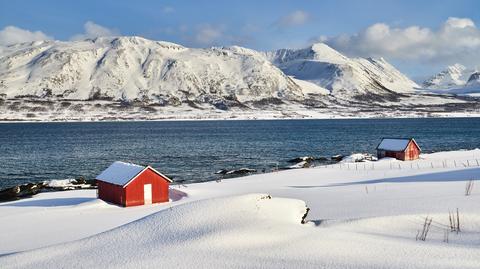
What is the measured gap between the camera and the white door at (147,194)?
36.8 metres

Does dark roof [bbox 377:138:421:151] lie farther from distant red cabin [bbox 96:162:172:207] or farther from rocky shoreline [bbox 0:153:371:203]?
distant red cabin [bbox 96:162:172:207]

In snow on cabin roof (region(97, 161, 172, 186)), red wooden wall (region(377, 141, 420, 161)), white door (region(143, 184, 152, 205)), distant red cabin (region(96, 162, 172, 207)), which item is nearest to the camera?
distant red cabin (region(96, 162, 172, 207))

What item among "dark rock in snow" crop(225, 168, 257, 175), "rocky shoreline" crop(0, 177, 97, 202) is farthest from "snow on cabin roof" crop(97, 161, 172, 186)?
"dark rock in snow" crop(225, 168, 257, 175)

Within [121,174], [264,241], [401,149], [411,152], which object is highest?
[264,241]

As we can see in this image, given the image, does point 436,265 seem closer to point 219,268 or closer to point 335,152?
point 219,268

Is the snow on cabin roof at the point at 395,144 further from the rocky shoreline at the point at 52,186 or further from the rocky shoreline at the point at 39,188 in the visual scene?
the rocky shoreline at the point at 39,188

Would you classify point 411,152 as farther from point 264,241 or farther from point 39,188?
point 264,241

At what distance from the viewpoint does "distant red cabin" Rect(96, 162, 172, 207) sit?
1422 inches

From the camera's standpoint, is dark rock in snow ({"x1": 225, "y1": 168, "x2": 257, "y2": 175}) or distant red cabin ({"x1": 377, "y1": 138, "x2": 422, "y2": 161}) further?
distant red cabin ({"x1": 377, "y1": 138, "x2": 422, "y2": 161})

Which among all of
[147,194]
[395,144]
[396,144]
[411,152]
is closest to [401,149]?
[411,152]

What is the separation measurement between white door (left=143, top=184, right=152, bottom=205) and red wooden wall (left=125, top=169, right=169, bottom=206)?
222 millimetres

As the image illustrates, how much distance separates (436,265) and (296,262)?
113 inches

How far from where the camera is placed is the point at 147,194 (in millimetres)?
37000

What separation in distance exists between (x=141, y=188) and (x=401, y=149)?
40.8 metres
